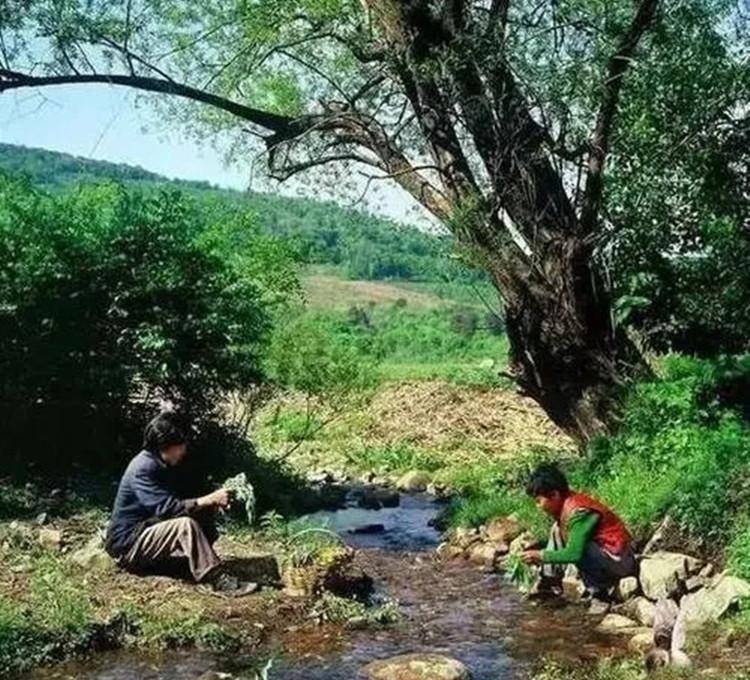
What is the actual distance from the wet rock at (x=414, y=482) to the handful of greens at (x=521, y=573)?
945 centimetres

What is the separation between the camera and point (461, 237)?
45.3ft

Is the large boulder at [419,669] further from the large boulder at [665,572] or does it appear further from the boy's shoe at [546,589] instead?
the boy's shoe at [546,589]

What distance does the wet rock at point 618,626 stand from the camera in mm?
9109

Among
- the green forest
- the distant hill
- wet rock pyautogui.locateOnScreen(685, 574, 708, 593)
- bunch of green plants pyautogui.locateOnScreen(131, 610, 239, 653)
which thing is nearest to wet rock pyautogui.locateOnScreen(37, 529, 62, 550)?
the green forest

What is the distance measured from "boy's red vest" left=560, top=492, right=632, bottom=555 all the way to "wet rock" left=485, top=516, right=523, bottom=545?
345 cm

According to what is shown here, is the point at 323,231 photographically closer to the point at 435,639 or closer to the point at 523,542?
the point at 523,542

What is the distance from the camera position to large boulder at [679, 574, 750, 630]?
27.7ft

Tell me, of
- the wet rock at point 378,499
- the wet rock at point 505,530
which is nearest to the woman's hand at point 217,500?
the wet rock at point 505,530

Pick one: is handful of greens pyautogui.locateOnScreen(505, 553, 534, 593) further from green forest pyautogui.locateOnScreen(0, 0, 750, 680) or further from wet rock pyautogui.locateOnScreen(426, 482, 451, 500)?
wet rock pyautogui.locateOnScreen(426, 482, 451, 500)

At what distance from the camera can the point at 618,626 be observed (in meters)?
9.26

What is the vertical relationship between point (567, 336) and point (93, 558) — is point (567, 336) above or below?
above

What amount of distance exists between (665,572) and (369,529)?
649 centimetres

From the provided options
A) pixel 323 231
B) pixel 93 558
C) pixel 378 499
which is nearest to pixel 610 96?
Answer: pixel 93 558

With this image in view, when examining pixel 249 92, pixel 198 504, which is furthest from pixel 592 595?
pixel 249 92
